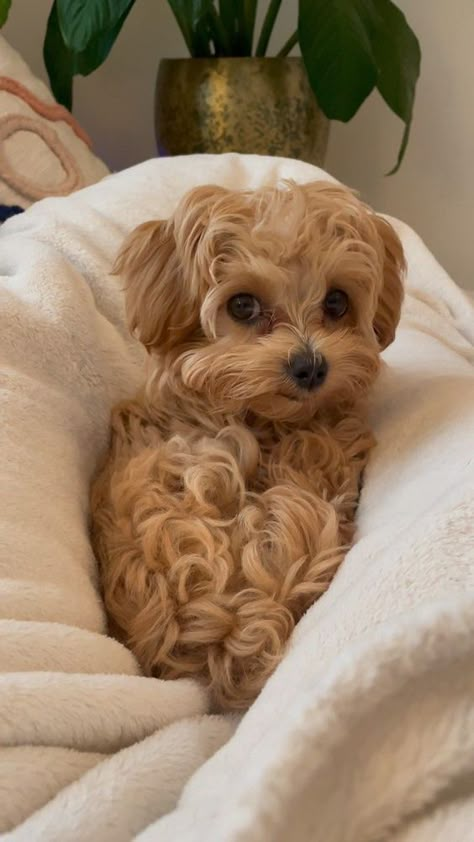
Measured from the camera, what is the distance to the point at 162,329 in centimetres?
121

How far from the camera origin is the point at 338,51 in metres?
2.36

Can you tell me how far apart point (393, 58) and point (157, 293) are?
1.60 meters

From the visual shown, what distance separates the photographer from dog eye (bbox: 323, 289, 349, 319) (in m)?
1.23

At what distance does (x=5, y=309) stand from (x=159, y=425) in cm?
26

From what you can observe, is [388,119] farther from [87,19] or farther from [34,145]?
[34,145]

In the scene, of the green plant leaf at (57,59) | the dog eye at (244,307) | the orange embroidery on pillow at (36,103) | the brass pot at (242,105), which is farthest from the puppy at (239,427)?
the green plant leaf at (57,59)

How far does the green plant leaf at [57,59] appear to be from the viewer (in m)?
2.57

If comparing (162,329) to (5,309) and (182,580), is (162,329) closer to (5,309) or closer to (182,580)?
(5,309)

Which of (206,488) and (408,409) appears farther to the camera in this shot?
(408,409)

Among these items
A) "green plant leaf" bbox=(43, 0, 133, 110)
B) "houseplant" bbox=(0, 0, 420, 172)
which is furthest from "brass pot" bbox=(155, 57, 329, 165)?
"green plant leaf" bbox=(43, 0, 133, 110)

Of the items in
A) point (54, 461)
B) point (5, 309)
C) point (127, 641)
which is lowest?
point (127, 641)

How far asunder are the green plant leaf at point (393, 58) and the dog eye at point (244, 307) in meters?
1.53

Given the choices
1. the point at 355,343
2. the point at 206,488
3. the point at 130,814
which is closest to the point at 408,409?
the point at 355,343

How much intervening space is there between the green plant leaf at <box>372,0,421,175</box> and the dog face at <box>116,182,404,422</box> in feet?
4.59
